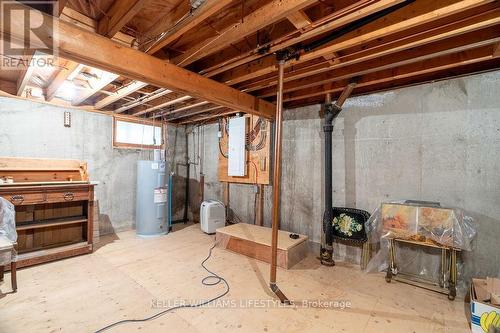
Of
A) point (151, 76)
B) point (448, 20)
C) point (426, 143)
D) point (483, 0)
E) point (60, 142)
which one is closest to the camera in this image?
point (483, 0)

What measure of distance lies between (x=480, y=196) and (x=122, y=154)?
5253 mm

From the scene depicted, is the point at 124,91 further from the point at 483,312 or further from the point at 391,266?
the point at 483,312

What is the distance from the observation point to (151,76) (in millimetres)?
2123

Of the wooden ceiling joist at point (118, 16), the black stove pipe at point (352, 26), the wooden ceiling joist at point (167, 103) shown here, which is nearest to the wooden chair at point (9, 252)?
the wooden ceiling joist at point (118, 16)

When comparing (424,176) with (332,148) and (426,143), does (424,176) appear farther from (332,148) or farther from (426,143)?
(332,148)

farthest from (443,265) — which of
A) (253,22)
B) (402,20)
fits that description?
(253,22)

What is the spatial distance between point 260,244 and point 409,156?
2.14 m

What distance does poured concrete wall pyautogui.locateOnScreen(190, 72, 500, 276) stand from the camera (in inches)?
91.4

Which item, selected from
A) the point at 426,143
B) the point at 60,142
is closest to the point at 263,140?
the point at 426,143

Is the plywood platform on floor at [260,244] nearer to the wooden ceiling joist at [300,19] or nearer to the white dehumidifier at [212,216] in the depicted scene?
the white dehumidifier at [212,216]

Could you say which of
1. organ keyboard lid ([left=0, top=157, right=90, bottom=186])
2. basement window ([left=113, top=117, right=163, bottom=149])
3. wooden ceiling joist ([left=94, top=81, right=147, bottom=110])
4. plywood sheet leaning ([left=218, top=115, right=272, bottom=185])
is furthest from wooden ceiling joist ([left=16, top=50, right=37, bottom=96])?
plywood sheet leaning ([left=218, top=115, right=272, bottom=185])

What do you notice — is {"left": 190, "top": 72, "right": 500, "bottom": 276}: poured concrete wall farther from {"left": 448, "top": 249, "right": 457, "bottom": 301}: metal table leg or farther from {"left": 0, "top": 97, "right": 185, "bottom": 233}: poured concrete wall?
{"left": 0, "top": 97, "right": 185, "bottom": 233}: poured concrete wall

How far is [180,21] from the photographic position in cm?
163

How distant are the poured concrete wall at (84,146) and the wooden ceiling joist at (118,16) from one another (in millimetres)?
2499
